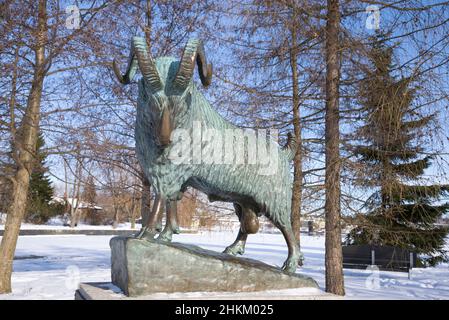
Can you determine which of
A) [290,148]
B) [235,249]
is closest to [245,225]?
[235,249]

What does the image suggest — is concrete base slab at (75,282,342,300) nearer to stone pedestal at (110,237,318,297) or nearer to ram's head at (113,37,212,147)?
stone pedestal at (110,237,318,297)

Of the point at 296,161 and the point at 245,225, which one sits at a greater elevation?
the point at 296,161

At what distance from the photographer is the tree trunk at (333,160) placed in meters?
7.00

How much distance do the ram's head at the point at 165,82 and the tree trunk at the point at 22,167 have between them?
549 cm

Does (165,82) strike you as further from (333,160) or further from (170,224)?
(333,160)

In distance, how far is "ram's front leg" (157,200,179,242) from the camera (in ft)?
12.5

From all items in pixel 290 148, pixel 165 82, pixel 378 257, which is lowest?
pixel 378 257

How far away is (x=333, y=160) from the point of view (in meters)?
7.02

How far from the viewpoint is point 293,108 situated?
8.66 metres

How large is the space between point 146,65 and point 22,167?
19.8 feet

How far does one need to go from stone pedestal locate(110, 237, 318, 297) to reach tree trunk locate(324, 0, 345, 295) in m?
3.56

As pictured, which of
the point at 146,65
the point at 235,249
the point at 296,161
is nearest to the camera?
the point at 146,65

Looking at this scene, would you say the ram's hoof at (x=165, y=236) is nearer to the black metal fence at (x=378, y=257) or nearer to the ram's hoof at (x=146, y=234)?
the ram's hoof at (x=146, y=234)
